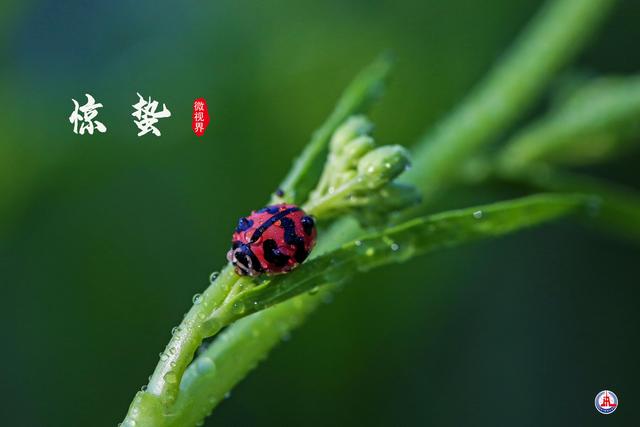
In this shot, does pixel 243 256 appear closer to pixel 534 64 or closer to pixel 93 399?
pixel 534 64

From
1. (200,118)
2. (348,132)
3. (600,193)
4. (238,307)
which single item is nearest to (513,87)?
(600,193)

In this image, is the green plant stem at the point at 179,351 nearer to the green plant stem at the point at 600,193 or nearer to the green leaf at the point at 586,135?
the green plant stem at the point at 600,193

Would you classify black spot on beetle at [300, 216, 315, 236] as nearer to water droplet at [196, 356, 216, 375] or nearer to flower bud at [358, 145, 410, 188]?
flower bud at [358, 145, 410, 188]

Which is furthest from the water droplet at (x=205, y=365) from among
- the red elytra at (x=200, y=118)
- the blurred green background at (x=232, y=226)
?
the red elytra at (x=200, y=118)

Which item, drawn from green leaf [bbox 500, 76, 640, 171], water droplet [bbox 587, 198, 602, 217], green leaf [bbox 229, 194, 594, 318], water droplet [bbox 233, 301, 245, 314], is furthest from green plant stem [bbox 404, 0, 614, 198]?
water droplet [bbox 233, 301, 245, 314]

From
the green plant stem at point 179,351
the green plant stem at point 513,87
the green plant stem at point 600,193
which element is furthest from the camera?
the green plant stem at point 513,87

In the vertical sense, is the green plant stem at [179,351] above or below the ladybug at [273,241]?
below

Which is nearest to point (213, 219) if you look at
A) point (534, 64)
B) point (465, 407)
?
point (465, 407)
